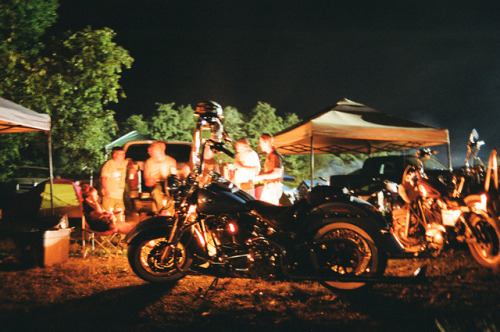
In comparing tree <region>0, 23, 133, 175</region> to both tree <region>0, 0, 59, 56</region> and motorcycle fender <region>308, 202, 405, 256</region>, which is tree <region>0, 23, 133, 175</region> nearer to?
tree <region>0, 0, 59, 56</region>

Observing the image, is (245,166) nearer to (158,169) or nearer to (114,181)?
(158,169)

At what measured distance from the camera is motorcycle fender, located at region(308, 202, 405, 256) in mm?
3367

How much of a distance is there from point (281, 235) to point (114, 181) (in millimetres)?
4426

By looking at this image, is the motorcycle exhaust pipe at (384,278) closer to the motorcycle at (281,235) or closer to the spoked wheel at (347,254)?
the motorcycle at (281,235)

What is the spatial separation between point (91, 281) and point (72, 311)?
1.01 metres

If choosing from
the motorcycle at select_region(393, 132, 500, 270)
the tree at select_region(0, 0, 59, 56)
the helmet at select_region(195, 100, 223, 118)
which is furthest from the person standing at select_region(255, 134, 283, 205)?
the tree at select_region(0, 0, 59, 56)

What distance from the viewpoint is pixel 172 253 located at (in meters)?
3.62

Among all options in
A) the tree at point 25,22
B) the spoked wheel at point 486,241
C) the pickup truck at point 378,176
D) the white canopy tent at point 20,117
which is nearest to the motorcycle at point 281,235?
the spoked wheel at point 486,241

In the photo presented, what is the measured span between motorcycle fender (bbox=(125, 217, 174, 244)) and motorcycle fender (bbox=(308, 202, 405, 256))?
1556mm

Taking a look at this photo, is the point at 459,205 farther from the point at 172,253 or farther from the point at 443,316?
the point at 172,253

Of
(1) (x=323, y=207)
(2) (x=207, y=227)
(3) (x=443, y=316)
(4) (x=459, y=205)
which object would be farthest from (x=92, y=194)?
(4) (x=459, y=205)

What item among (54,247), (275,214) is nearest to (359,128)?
(275,214)

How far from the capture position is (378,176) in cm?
988

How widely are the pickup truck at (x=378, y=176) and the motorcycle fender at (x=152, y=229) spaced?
4.72m
